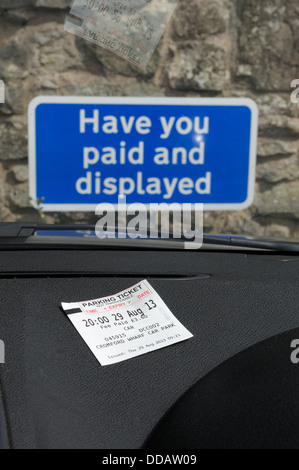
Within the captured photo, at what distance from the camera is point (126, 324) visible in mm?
965

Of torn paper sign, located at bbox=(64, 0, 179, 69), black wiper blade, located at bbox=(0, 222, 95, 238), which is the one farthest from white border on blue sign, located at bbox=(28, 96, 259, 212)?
black wiper blade, located at bbox=(0, 222, 95, 238)

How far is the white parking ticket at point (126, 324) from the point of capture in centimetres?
89

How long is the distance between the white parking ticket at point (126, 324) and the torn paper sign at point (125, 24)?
1.59m

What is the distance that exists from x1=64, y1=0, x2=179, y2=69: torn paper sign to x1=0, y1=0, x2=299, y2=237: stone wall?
29mm

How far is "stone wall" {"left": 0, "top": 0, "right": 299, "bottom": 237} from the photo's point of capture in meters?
2.39

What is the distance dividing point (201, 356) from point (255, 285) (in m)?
0.24

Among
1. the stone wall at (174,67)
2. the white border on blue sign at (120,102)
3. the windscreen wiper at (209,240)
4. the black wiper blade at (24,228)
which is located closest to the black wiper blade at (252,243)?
the windscreen wiper at (209,240)

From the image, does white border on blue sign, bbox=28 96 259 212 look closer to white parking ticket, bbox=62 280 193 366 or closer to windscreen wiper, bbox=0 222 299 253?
windscreen wiper, bbox=0 222 299 253

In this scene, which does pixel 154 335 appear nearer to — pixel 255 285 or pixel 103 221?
pixel 255 285

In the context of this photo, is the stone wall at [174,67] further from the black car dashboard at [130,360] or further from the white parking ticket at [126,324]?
the white parking ticket at [126,324]

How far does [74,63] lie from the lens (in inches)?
95.8

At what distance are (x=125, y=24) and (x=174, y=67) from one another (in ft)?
0.78

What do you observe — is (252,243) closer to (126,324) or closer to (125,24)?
(126,324)

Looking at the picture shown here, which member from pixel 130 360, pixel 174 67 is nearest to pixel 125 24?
pixel 174 67
